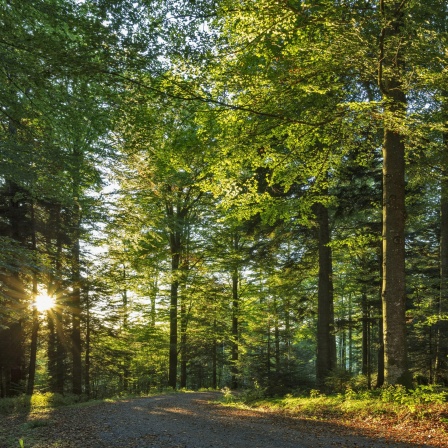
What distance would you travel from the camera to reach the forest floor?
688 centimetres

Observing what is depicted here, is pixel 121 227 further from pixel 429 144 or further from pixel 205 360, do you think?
pixel 205 360

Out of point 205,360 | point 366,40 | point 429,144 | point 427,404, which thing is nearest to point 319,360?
point 427,404

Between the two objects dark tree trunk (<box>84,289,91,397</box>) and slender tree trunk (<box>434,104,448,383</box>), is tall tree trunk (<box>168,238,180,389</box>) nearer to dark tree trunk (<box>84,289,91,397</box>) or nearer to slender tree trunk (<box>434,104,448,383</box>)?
dark tree trunk (<box>84,289,91,397</box>)

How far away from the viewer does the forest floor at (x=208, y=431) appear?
688 centimetres

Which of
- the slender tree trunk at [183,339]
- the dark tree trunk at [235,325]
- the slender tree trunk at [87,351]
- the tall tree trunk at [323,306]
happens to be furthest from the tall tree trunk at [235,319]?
the tall tree trunk at [323,306]

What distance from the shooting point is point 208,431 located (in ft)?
27.6

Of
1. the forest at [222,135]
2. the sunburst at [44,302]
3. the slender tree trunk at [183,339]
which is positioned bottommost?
the slender tree trunk at [183,339]

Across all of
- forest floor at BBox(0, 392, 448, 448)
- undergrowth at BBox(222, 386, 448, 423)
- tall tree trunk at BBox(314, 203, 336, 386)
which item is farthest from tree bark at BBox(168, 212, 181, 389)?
undergrowth at BBox(222, 386, 448, 423)

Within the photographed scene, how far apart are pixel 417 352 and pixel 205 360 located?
1388cm

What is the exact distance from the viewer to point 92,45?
243 inches

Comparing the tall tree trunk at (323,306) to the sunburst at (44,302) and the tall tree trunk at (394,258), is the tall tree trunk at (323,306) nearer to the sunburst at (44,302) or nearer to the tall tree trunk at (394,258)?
the tall tree trunk at (394,258)

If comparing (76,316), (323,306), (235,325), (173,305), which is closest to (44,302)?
(76,316)

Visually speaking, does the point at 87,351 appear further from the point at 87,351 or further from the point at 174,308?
the point at 174,308

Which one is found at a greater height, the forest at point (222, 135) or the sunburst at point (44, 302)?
the forest at point (222, 135)
